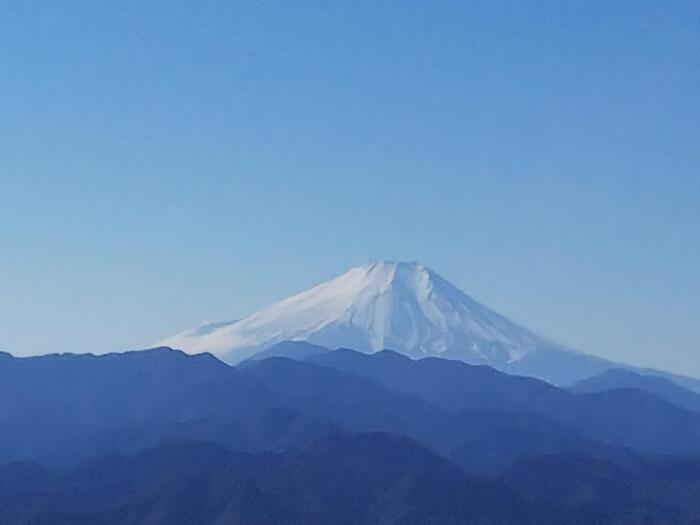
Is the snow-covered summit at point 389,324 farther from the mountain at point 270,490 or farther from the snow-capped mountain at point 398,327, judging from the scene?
the mountain at point 270,490

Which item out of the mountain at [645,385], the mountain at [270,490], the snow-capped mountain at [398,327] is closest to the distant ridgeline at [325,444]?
the mountain at [270,490]

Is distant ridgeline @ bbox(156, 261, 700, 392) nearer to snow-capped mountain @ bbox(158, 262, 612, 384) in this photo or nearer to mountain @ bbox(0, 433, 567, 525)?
snow-capped mountain @ bbox(158, 262, 612, 384)

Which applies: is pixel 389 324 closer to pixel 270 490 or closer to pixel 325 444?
pixel 325 444

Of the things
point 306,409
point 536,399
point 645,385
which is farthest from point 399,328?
point 306,409

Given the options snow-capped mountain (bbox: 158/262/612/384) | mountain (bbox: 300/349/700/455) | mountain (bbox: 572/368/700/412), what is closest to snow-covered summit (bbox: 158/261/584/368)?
snow-capped mountain (bbox: 158/262/612/384)

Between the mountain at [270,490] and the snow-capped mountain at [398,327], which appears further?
the snow-capped mountain at [398,327]

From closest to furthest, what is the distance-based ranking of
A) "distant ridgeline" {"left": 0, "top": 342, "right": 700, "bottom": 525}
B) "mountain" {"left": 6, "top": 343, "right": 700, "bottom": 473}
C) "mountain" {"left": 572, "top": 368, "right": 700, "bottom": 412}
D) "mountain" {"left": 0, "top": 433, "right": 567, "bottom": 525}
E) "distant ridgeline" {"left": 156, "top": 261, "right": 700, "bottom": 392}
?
"mountain" {"left": 0, "top": 433, "right": 567, "bottom": 525}, "distant ridgeline" {"left": 0, "top": 342, "right": 700, "bottom": 525}, "mountain" {"left": 6, "top": 343, "right": 700, "bottom": 473}, "mountain" {"left": 572, "top": 368, "right": 700, "bottom": 412}, "distant ridgeline" {"left": 156, "top": 261, "right": 700, "bottom": 392}
